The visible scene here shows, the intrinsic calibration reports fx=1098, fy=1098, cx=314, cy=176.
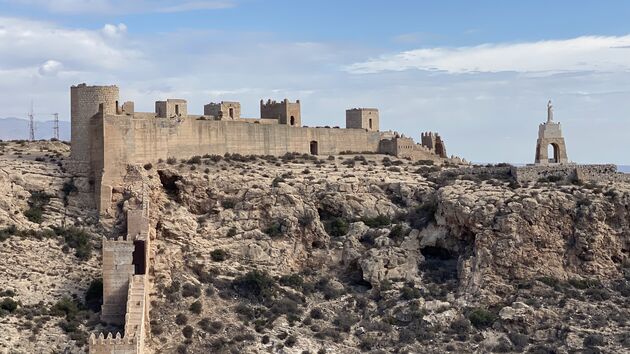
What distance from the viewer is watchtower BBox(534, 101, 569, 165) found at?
53.9 meters

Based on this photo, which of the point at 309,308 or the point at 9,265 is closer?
the point at 9,265

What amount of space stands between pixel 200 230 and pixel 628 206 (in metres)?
18.4

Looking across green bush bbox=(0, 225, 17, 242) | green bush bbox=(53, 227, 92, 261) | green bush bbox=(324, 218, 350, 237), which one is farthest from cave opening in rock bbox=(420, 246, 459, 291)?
green bush bbox=(0, 225, 17, 242)

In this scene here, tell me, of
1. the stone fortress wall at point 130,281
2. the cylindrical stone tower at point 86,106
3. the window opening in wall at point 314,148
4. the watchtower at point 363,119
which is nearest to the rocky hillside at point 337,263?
the stone fortress wall at point 130,281

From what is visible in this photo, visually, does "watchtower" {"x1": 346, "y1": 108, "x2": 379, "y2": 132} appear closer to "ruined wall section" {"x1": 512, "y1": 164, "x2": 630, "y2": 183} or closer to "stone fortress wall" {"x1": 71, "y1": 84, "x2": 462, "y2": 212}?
"stone fortress wall" {"x1": 71, "y1": 84, "x2": 462, "y2": 212}

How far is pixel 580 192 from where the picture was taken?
48.5m

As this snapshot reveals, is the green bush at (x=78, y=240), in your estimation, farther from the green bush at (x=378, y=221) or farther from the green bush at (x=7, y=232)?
the green bush at (x=378, y=221)

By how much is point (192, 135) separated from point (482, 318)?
51.7 feet

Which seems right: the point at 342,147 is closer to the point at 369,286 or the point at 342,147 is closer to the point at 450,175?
the point at 450,175

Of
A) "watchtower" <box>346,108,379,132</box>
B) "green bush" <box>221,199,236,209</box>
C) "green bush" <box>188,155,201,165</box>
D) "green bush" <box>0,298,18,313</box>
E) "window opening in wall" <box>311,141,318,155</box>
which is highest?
"watchtower" <box>346,108,379,132</box>

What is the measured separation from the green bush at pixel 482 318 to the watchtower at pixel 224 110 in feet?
56.3

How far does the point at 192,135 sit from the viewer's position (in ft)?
164

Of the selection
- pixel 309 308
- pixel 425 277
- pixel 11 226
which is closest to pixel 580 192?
pixel 425 277

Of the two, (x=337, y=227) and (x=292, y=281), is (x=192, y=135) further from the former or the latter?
(x=292, y=281)
